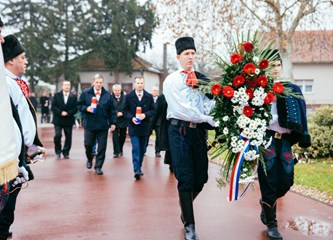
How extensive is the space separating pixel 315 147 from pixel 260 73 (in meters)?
6.91

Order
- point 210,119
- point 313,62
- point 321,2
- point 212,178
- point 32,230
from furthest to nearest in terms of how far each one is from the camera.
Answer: point 313,62 → point 321,2 → point 212,178 → point 32,230 → point 210,119

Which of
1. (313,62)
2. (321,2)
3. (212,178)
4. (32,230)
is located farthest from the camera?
(313,62)

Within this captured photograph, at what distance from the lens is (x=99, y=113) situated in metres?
9.73

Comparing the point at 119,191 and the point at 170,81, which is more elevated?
the point at 170,81

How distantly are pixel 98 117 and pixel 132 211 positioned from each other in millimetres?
3783

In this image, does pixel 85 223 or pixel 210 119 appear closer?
pixel 210 119

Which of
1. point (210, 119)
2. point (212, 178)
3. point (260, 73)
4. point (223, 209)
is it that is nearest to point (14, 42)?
point (210, 119)

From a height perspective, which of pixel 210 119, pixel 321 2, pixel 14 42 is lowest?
pixel 210 119

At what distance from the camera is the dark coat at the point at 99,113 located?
382 inches

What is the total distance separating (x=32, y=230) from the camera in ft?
17.7

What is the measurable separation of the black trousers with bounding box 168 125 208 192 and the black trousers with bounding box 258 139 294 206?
2.29ft

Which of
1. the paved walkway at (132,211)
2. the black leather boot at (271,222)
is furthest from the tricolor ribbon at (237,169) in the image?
the paved walkway at (132,211)

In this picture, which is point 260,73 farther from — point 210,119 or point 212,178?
point 212,178

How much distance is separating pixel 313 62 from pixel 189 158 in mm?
38003
